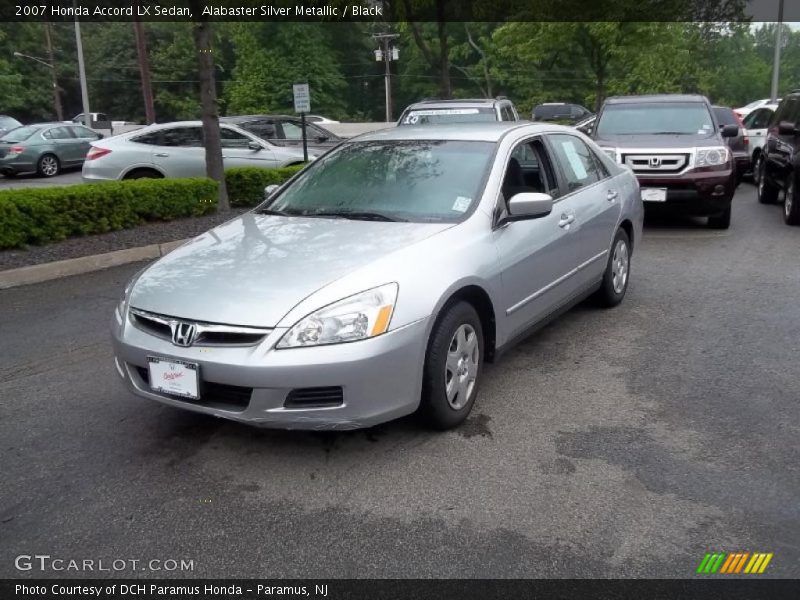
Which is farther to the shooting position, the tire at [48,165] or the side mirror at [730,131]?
the tire at [48,165]

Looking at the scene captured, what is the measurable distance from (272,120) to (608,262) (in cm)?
982

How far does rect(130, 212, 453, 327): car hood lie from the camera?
3.59 metres

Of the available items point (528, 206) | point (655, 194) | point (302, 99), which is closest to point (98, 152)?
point (302, 99)

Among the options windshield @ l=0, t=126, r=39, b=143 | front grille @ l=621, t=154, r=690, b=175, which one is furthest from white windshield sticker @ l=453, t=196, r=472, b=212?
windshield @ l=0, t=126, r=39, b=143

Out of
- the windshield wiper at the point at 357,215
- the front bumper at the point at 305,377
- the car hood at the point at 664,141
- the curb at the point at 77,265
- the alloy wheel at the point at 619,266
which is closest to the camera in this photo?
the front bumper at the point at 305,377

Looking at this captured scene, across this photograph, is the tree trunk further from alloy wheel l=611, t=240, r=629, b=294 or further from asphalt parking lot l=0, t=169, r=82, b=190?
asphalt parking lot l=0, t=169, r=82, b=190

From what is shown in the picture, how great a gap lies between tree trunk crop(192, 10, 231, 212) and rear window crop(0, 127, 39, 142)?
11220 mm

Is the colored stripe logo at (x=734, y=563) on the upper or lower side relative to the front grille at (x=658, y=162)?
lower

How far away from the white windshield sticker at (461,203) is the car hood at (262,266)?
0.77 feet

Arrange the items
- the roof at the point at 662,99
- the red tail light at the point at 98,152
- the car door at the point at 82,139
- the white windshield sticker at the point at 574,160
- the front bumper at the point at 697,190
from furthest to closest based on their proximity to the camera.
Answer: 1. the car door at the point at 82,139
2. the red tail light at the point at 98,152
3. the roof at the point at 662,99
4. the front bumper at the point at 697,190
5. the white windshield sticker at the point at 574,160

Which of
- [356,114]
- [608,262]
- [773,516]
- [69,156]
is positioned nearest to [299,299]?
[773,516]

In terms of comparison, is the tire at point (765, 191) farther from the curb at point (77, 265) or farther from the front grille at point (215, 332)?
the front grille at point (215, 332)

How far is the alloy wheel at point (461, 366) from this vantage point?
3.99 meters

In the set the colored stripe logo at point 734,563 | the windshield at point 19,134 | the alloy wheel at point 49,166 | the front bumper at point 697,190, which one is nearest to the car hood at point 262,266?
the colored stripe logo at point 734,563
